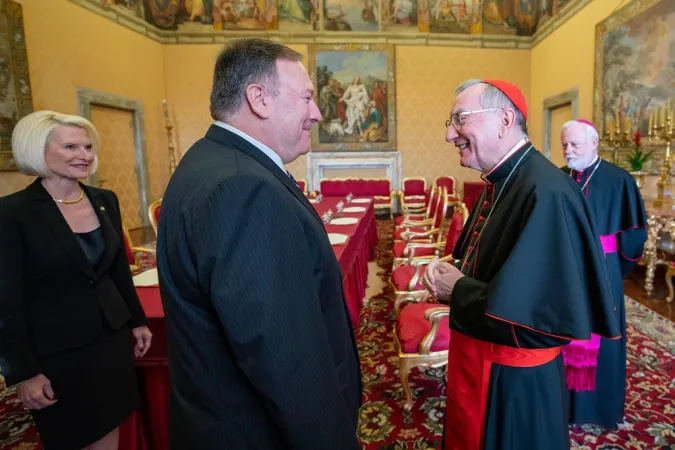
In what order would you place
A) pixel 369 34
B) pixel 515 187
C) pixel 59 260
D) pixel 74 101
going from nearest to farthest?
pixel 515 187, pixel 59 260, pixel 74 101, pixel 369 34

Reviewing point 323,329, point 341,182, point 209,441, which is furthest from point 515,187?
point 341,182

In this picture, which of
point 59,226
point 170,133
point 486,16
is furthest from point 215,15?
point 59,226

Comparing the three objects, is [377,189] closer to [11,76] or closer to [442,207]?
[442,207]

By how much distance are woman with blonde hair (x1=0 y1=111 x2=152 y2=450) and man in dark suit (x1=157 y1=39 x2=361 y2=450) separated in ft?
2.52

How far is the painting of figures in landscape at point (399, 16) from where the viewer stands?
37.3ft

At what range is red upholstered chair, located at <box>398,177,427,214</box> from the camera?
10.7 metres

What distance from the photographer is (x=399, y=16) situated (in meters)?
11.4

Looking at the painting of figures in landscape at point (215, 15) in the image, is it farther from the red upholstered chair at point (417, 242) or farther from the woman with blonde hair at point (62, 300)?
the woman with blonde hair at point (62, 300)

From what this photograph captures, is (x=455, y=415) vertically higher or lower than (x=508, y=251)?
lower

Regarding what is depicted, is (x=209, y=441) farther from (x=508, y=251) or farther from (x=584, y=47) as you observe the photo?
(x=584, y=47)

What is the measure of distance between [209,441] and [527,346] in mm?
948

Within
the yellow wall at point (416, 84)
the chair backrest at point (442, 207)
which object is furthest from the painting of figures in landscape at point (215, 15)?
the chair backrest at point (442, 207)

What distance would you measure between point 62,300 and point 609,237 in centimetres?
273

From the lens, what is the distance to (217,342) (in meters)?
0.87
